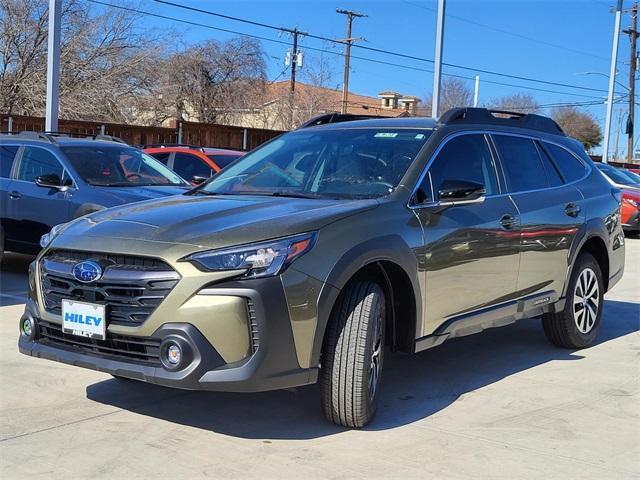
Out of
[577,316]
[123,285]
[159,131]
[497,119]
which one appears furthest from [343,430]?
[159,131]

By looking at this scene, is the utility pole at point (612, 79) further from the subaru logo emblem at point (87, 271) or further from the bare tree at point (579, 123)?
the bare tree at point (579, 123)

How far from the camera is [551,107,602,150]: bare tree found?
71812 mm

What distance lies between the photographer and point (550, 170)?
611cm

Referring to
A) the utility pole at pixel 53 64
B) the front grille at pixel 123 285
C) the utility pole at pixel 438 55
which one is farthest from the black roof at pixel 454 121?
the utility pole at pixel 438 55

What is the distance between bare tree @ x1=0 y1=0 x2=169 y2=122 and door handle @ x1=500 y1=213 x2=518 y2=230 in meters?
23.9

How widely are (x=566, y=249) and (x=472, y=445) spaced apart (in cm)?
237

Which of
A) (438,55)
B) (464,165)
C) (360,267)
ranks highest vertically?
(438,55)

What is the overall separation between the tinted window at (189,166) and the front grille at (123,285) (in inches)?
356

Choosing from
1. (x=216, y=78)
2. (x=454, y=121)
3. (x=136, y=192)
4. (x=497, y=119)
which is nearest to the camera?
(x=454, y=121)

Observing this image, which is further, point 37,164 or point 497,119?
point 37,164

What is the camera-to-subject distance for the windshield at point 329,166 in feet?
15.6

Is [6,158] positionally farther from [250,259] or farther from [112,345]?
[250,259]

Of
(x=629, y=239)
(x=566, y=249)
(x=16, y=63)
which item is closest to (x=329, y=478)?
(x=566, y=249)

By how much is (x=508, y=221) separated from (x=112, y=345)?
9.19ft
